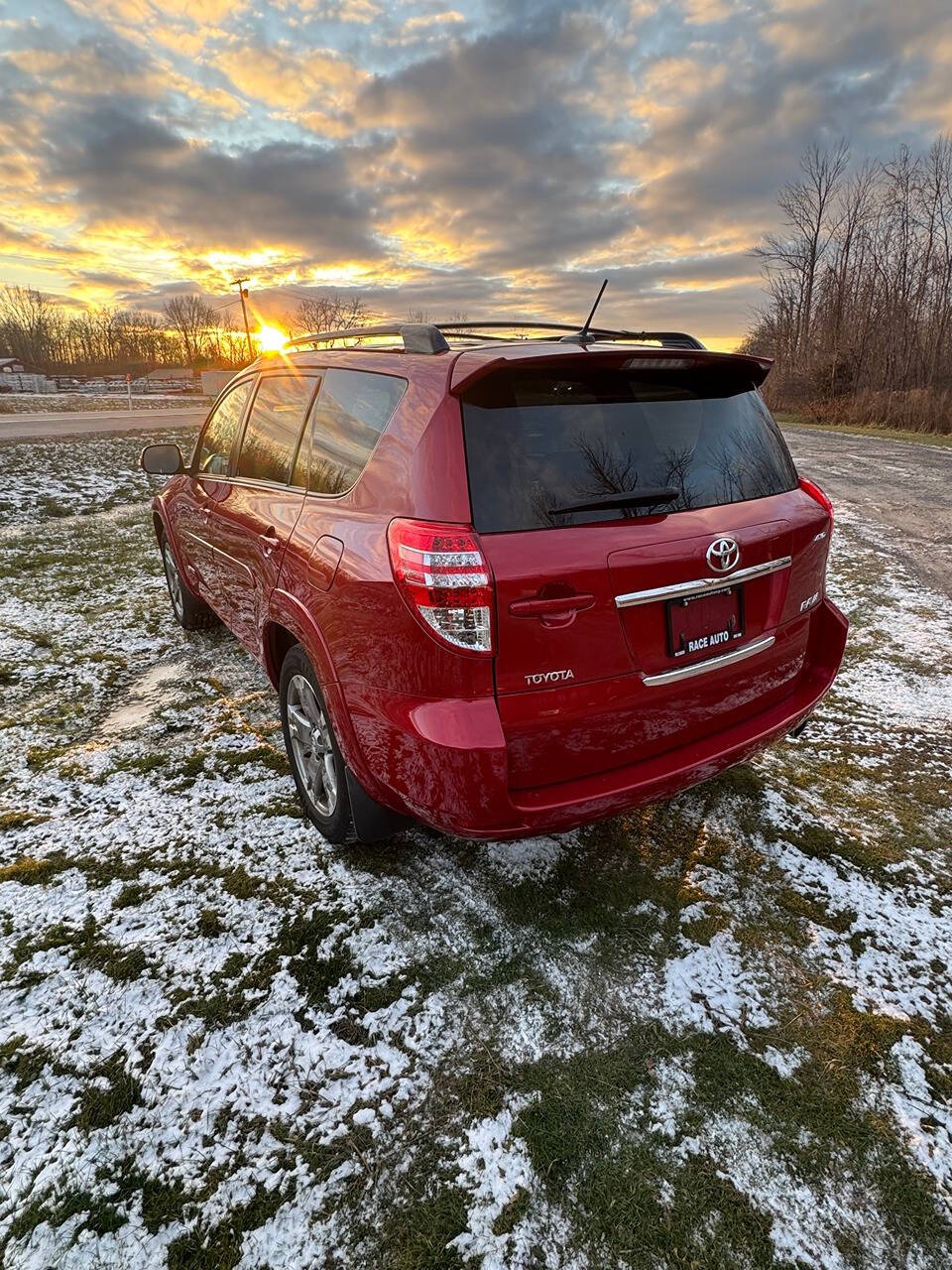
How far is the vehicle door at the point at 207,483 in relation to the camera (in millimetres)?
3768

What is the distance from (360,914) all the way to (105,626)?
403 cm

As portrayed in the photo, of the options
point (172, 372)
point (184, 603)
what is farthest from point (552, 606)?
point (172, 372)

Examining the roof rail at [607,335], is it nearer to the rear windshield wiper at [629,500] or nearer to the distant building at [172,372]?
the rear windshield wiper at [629,500]

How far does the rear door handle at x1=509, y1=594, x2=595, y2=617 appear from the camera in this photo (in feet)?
6.08

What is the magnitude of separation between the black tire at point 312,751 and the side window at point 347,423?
74 centimetres

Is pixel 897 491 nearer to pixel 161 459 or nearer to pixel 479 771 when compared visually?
pixel 161 459

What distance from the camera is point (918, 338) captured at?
31.8 meters

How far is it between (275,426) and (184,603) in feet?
7.86

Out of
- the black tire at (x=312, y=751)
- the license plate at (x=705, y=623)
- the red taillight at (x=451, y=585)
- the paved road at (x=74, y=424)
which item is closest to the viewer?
A: the red taillight at (x=451, y=585)

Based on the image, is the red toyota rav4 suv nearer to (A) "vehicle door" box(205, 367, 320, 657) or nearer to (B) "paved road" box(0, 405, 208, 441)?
(A) "vehicle door" box(205, 367, 320, 657)

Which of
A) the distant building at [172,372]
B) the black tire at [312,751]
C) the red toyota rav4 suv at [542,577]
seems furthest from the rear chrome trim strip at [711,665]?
the distant building at [172,372]

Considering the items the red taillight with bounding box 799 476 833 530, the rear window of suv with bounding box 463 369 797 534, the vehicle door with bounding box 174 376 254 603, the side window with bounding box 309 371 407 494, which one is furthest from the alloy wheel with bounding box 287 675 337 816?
the red taillight with bounding box 799 476 833 530

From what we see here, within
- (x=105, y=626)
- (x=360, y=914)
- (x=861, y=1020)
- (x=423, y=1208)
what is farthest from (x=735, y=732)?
(x=105, y=626)

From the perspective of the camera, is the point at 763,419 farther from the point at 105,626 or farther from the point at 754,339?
the point at 754,339
